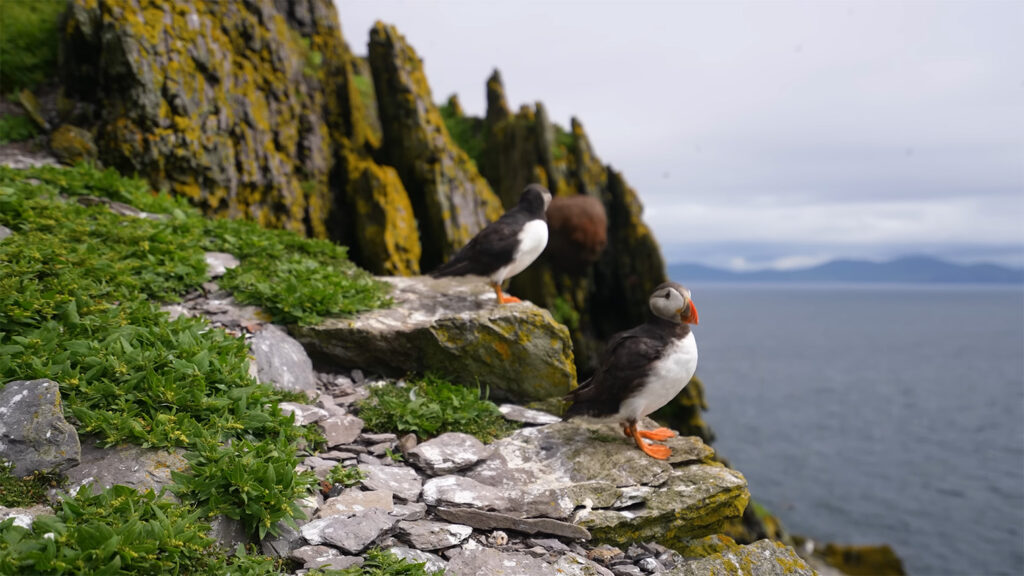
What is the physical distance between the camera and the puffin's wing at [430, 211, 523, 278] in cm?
761

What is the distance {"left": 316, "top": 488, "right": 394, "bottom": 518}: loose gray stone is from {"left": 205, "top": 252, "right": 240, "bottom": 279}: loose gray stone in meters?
4.28

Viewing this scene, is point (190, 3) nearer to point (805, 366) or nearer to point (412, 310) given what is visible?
point (412, 310)

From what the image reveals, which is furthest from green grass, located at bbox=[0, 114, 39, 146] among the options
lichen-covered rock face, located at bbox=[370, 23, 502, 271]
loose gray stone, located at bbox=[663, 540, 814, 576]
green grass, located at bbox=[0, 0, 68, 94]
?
loose gray stone, located at bbox=[663, 540, 814, 576]

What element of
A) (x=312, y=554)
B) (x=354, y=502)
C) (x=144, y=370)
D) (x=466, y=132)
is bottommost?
(x=312, y=554)

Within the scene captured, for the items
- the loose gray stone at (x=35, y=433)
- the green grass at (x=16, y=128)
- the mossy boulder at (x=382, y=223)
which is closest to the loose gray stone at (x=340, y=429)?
the loose gray stone at (x=35, y=433)

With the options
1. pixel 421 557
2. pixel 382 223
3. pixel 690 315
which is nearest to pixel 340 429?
pixel 421 557

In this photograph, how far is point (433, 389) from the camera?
658cm

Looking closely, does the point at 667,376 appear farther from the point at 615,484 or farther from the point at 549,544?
Answer: the point at 549,544

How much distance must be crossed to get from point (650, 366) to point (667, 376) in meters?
0.18

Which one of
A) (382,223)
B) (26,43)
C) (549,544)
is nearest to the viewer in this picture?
(549,544)

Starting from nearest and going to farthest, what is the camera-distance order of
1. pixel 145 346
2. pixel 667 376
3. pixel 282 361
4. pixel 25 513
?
pixel 25 513 → pixel 145 346 → pixel 667 376 → pixel 282 361

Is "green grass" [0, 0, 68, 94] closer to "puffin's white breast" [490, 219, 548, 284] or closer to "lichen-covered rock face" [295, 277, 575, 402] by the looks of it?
"lichen-covered rock face" [295, 277, 575, 402]

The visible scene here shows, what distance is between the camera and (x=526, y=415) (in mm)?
6543

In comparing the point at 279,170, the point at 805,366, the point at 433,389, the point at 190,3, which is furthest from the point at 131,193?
the point at 805,366
